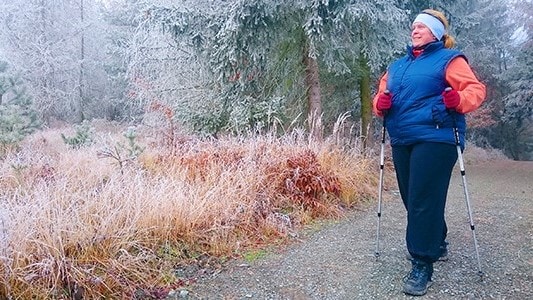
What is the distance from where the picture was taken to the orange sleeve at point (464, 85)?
2477mm

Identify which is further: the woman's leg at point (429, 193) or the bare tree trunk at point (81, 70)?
the bare tree trunk at point (81, 70)

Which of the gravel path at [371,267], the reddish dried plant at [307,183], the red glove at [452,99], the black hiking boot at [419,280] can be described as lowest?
the gravel path at [371,267]

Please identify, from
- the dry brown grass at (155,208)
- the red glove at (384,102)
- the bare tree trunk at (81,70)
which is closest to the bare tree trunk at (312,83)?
the dry brown grass at (155,208)

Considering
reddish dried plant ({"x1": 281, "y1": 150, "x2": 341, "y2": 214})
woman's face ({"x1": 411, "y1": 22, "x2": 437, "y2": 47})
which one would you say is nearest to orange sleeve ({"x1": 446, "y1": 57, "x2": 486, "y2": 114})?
woman's face ({"x1": 411, "y1": 22, "x2": 437, "y2": 47})

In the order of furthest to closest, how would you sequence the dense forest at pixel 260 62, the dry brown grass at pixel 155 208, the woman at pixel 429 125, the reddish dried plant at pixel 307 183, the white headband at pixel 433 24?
the dense forest at pixel 260 62 < the reddish dried plant at pixel 307 183 < the white headband at pixel 433 24 < the woman at pixel 429 125 < the dry brown grass at pixel 155 208

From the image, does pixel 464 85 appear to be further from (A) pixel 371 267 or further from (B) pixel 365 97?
(B) pixel 365 97

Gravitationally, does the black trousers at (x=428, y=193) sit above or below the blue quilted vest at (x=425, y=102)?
below

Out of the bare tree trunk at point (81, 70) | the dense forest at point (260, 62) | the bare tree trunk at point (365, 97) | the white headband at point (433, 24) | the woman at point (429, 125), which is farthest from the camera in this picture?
the bare tree trunk at point (81, 70)

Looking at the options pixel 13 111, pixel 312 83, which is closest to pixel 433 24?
pixel 312 83

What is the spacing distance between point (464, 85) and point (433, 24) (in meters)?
0.44

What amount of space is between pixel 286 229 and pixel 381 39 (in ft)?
13.7

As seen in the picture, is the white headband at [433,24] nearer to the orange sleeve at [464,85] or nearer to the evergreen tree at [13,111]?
the orange sleeve at [464,85]

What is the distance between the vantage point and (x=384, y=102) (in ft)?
9.06

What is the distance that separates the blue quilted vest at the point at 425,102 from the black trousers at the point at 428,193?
74 millimetres
